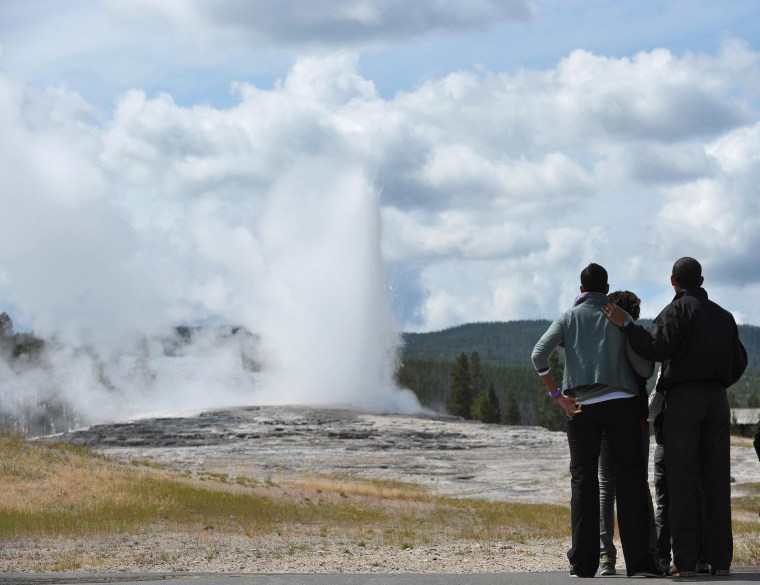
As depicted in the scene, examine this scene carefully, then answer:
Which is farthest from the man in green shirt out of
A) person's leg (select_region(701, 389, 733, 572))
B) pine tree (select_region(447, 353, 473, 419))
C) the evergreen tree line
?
pine tree (select_region(447, 353, 473, 419))

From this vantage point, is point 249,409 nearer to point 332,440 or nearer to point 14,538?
point 332,440

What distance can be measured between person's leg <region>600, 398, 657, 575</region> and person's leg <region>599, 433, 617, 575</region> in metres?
0.12

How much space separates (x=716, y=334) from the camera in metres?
9.02

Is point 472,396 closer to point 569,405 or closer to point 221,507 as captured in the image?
point 221,507

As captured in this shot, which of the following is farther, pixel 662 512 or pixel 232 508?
pixel 232 508

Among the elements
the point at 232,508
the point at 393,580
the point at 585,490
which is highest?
the point at 585,490

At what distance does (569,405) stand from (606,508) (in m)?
0.99

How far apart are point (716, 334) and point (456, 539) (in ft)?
32.0

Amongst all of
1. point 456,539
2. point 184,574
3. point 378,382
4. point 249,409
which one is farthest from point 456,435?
point 184,574

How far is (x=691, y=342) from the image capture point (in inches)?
355

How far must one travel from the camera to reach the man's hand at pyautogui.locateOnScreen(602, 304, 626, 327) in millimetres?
8938

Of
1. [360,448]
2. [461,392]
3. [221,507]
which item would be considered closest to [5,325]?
[461,392]

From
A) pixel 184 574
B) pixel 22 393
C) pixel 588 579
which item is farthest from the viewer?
pixel 22 393

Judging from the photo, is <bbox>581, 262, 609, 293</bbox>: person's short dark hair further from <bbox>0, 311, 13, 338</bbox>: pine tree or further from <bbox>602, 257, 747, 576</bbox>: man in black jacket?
<bbox>0, 311, 13, 338</bbox>: pine tree
